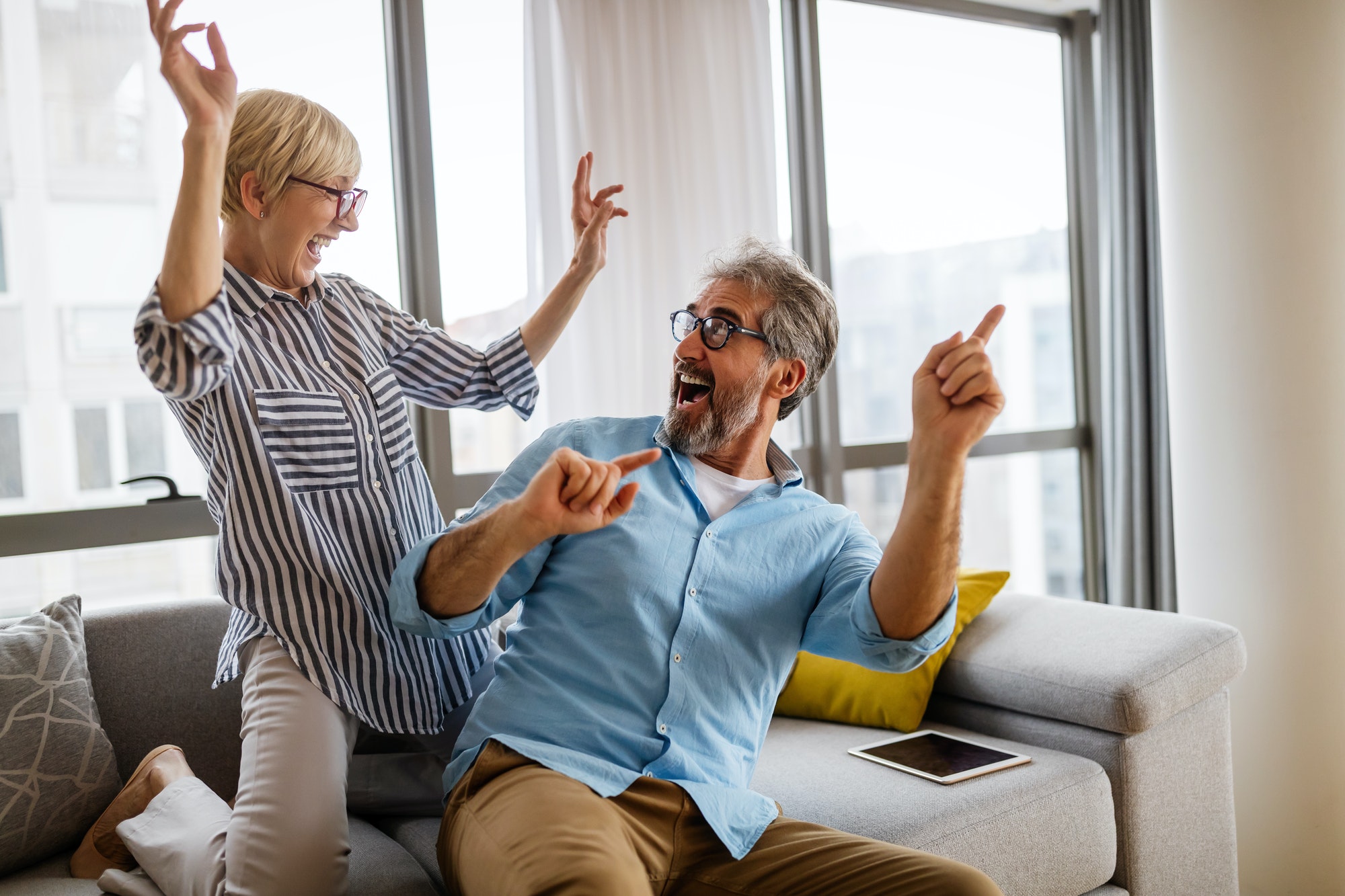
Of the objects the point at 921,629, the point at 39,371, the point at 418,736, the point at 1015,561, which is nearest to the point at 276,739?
the point at 418,736

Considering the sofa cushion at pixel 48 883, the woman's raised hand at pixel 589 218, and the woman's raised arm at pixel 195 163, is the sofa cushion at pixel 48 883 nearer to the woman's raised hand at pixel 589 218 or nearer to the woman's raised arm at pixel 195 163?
the woman's raised arm at pixel 195 163

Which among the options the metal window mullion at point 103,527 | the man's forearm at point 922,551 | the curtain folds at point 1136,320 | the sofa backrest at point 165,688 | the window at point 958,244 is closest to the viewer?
the man's forearm at point 922,551

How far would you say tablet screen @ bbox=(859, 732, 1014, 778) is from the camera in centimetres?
211

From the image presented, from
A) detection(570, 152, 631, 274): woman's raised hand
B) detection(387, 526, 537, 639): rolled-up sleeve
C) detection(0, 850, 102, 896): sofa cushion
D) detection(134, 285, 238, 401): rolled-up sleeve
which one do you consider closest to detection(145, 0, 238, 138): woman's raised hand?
detection(134, 285, 238, 401): rolled-up sleeve

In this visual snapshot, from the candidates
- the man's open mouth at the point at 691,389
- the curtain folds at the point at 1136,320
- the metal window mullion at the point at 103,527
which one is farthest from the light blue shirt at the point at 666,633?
the curtain folds at the point at 1136,320

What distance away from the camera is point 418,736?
1847 mm

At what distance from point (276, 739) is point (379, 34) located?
1992 mm

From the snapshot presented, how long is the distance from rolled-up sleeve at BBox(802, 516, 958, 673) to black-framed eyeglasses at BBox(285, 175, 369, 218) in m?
0.97

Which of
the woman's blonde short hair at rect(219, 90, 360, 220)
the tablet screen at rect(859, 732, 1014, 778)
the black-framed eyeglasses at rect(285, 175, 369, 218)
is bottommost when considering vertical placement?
the tablet screen at rect(859, 732, 1014, 778)

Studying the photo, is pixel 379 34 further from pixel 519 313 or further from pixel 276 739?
pixel 276 739

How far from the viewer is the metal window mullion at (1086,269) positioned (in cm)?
409

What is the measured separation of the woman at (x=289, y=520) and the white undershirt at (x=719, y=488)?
47 cm

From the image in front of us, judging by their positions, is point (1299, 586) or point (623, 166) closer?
point (1299, 586)

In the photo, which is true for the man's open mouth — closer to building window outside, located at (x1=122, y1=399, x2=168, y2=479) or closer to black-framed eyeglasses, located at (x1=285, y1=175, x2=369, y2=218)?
black-framed eyeglasses, located at (x1=285, y1=175, x2=369, y2=218)
